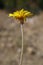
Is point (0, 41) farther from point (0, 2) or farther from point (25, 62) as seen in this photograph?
point (0, 2)

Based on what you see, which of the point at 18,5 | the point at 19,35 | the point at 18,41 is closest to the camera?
the point at 18,41

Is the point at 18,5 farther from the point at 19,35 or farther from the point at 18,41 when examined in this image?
the point at 18,41

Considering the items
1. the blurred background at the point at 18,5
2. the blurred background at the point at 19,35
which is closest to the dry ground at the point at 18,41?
the blurred background at the point at 19,35

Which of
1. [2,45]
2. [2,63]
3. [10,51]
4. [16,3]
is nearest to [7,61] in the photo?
[2,63]

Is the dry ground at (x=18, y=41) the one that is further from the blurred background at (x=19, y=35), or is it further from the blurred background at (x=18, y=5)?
the blurred background at (x=18, y=5)

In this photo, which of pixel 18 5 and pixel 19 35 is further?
pixel 18 5

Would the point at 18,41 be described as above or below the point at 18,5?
below

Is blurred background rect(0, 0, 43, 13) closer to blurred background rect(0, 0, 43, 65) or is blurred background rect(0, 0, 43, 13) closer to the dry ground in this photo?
blurred background rect(0, 0, 43, 65)

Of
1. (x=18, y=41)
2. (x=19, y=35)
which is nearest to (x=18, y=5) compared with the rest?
(x=19, y=35)

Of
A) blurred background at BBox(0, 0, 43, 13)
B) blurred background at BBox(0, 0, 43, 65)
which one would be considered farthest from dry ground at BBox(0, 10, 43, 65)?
blurred background at BBox(0, 0, 43, 13)
